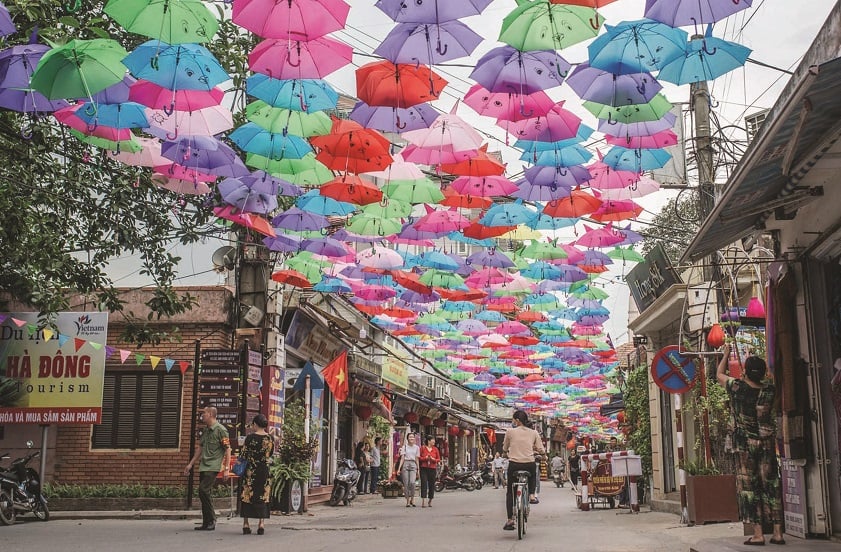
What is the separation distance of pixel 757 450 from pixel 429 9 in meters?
5.43

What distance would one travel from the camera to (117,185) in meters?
12.0

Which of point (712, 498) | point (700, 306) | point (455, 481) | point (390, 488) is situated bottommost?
point (455, 481)

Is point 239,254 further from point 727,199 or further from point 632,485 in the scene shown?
point 727,199

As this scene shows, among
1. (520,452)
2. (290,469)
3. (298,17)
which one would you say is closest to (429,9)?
(298,17)

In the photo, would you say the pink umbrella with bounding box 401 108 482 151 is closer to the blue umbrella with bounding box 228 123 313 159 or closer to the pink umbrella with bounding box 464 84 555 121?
the pink umbrella with bounding box 464 84 555 121

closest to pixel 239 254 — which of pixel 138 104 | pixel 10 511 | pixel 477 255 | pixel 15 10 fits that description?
pixel 477 255

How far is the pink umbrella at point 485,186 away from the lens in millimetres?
12336

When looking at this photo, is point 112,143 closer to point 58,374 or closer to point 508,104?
point 508,104

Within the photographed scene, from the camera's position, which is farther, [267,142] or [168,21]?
[267,142]

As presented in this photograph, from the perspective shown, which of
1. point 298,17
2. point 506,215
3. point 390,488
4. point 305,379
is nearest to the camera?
point 298,17

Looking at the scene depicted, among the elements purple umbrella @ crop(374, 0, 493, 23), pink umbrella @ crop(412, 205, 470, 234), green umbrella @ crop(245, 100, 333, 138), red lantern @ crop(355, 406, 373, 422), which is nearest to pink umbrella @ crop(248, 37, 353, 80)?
purple umbrella @ crop(374, 0, 493, 23)

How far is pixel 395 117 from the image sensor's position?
10453 mm

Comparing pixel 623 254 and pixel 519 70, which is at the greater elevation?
pixel 519 70

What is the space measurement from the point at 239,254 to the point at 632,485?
29.8 ft
